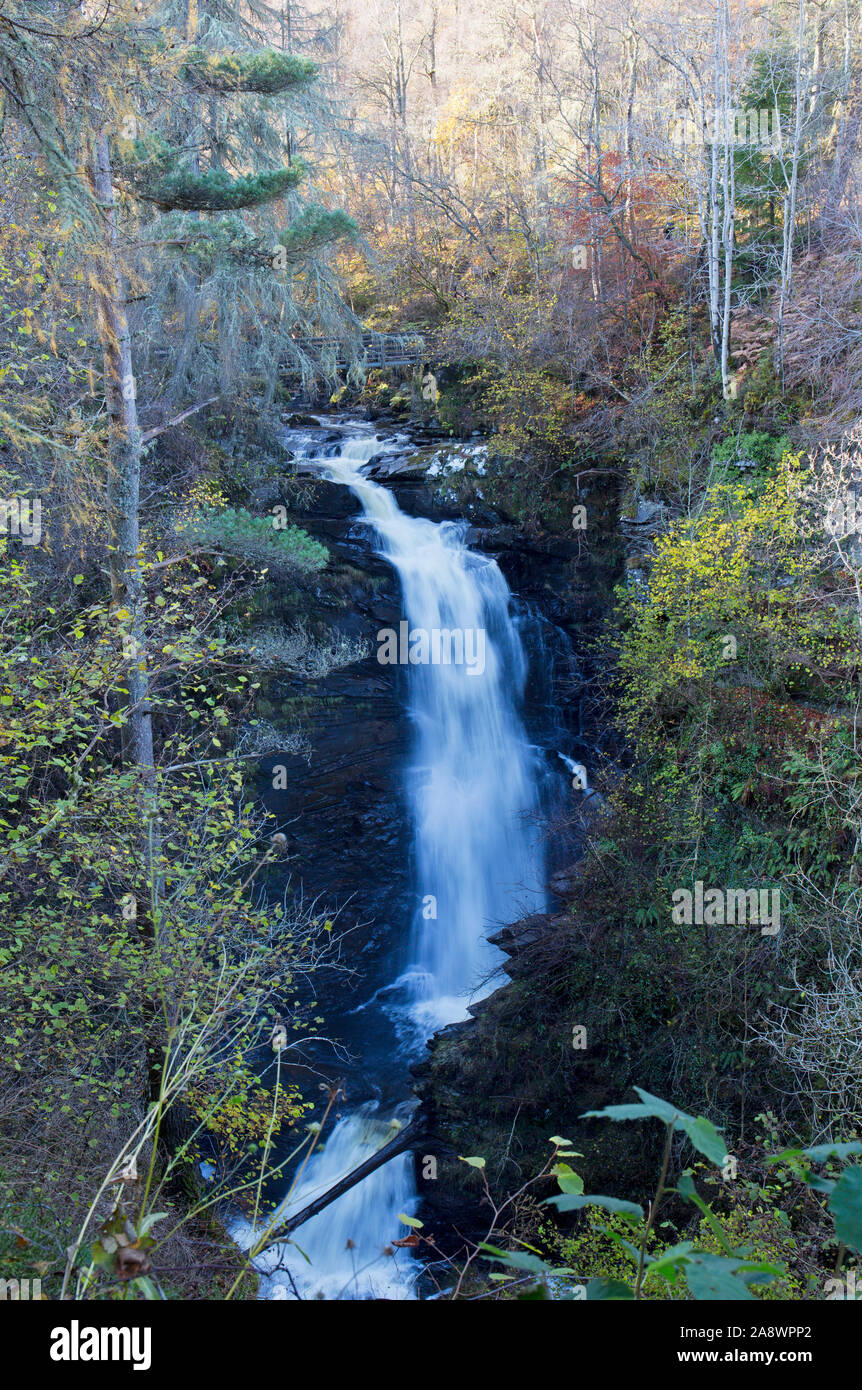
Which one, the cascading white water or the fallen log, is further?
the cascading white water

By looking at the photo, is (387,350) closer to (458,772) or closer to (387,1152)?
(458,772)

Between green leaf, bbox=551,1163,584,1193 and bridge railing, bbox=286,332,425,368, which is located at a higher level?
bridge railing, bbox=286,332,425,368

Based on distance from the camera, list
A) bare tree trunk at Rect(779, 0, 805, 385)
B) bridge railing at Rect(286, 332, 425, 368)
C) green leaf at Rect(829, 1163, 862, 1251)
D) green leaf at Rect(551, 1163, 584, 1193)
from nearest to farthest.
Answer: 1. green leaf at Rect(829, 1163, 862, 1251)
2. green leaf at Rect(551, 1163, 584, 1193)
3. bare tree trunk at Rect(779, 0, 805, 385)
4. bridge railing at Rect(286, 332, 425, 368)

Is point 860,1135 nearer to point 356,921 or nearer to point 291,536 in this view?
point 356,921

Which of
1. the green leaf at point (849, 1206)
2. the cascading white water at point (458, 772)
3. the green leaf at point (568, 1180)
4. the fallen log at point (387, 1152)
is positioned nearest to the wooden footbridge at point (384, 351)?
the cascading white water at point (458, 772)

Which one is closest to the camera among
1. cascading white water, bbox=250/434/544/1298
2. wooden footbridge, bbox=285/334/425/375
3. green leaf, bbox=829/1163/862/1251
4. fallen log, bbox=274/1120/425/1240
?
green leaf, bbox=829/1163/862/1251

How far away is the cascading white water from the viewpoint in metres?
13.7

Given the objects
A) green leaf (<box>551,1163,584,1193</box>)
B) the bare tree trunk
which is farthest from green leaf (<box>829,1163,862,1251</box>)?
the bare tree trunk

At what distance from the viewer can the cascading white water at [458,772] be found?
13727 millimetres

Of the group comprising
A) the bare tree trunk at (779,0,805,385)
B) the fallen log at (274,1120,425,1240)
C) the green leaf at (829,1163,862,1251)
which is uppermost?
the bare tree trunk at (779,0,805,385)

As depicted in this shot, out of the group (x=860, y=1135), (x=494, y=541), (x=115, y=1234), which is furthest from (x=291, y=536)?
(x=115, y=1234)

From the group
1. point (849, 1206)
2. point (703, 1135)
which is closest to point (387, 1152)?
point (703, 1135)

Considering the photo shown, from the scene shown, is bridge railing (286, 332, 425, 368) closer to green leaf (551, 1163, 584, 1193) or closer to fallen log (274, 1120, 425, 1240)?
fallen log (274, 1120, 425, 1240)

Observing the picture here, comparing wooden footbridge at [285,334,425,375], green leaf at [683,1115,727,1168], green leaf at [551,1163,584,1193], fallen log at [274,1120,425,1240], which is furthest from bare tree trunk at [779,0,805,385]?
green leaf at [683,1115,727,1168]
